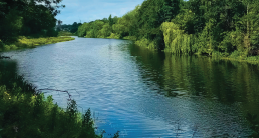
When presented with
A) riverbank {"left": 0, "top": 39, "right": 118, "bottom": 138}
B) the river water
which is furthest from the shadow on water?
riverbank {"left": 0, "top": 39, "right": 118, "bottom": 138}

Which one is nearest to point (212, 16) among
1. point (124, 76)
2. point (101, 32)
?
point (124, 76)

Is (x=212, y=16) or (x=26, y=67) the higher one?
(x=212, y=16)

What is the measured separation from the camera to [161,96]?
25625 mm

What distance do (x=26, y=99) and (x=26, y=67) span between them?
28456 millimetres

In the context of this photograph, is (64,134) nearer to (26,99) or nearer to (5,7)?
(26,99)

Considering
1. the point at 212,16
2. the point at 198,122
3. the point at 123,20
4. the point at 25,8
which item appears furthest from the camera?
the point at 123,20

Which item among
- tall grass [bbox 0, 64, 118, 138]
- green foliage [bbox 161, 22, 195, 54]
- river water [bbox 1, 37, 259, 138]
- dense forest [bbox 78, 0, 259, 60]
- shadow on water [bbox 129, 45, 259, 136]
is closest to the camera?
tall grass [bbox 0, 64, 118, 138]

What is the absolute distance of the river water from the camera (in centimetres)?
1758

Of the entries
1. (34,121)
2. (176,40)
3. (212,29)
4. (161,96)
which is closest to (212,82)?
(161,96)

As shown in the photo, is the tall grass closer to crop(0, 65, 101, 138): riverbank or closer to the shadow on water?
crop(0, 65, 101, 138): riverbank

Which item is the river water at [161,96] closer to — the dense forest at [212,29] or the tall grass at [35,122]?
the tall grass at [35,122]

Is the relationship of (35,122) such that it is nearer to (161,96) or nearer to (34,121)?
(34,121)

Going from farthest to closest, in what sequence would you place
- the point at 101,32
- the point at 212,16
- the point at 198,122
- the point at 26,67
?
the point at 101,32, the point at 212,16, the point at 26,67, the point at 198,122

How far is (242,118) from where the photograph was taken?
19.3 meters
